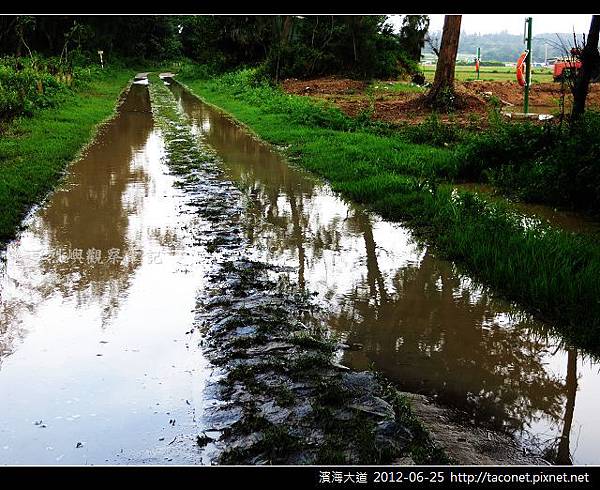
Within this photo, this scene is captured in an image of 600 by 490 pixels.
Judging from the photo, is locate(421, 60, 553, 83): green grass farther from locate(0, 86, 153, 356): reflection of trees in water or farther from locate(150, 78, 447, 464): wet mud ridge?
locate(150, 78, 447, 464): wet mud ridge

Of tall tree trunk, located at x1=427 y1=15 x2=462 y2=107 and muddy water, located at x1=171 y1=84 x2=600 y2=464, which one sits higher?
tall tree trunk, located at x1=427 y1=15 x2=462 y2=107

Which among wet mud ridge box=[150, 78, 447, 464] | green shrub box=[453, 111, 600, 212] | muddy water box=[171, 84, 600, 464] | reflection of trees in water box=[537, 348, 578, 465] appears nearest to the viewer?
wet mud ridge box=[150, 78, 447, 464]

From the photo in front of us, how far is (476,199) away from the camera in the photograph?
7.88 m

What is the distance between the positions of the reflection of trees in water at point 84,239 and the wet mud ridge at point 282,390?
1.00 m

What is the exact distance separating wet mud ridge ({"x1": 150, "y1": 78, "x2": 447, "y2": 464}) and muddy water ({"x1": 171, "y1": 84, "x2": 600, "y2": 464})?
28cm

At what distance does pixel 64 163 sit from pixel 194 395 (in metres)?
8.64

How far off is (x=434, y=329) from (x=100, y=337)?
257 centimetres

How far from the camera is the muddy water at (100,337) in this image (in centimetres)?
339

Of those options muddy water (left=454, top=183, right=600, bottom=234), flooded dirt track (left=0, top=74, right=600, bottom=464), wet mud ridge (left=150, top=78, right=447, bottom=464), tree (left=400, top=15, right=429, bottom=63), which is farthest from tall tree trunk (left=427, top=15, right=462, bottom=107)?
tree (left=400, top=15, right=429, bottom=63)

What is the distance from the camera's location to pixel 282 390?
12.6ft

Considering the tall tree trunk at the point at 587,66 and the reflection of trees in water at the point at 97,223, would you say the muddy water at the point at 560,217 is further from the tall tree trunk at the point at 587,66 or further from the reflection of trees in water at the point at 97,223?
the reflection of trees in water at the point at 97,223

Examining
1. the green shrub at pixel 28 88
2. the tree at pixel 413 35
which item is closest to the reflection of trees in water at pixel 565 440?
the green shrub at pixel 28 88

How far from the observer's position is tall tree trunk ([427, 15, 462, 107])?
17.8 m

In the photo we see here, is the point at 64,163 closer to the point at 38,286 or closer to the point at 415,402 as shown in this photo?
the point at 38,286
